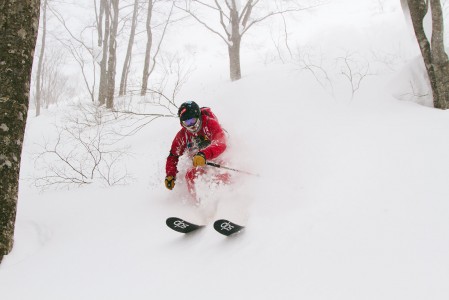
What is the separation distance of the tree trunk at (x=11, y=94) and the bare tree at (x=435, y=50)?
4.53 metres

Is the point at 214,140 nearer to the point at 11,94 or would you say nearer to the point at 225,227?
the point at 225,227

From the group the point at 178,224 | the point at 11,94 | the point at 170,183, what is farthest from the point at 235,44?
the point at 178,224

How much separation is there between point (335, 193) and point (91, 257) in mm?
2297

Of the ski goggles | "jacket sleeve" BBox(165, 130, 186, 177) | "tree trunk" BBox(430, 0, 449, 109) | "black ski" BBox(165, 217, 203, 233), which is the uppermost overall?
"tree trunk" BBox(430, 0, 449, 109)

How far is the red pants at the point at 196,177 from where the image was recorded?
396 cm

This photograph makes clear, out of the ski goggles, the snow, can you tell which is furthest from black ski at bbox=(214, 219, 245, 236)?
the ski goggles

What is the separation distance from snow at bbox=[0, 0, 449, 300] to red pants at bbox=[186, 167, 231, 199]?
12 cm

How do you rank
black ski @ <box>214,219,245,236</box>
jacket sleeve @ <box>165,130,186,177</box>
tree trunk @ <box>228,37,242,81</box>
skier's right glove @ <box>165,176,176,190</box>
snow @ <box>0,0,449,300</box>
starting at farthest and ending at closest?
tree trunk @ <box>228,37,242,81</box>
jacket sleeve @ <box>165,130,186,177</box>
skier's right glove @ <box>165,176,176,190</box>
black ski @ <box>214,219,245,236</box>
snow @ <box>0,0,449,300</box>

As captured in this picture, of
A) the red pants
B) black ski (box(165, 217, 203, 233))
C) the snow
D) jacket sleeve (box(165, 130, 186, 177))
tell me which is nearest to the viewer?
the snow

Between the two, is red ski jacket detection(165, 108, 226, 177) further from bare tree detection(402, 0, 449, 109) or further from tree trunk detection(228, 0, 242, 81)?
tree trunk detection(228, 0, 242, 81)

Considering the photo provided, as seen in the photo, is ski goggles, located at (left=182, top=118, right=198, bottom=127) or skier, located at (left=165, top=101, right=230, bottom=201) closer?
skier, located at (left=165, top=101, right=230, bottom=201)

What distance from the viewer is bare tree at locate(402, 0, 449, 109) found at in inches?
158

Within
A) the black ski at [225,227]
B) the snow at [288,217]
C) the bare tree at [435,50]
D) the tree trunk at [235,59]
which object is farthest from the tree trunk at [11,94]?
the tree trunk at [235,59]

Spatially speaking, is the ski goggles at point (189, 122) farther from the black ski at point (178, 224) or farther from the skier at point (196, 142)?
the black ski at point (178, 224)
